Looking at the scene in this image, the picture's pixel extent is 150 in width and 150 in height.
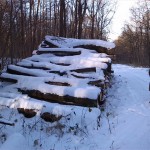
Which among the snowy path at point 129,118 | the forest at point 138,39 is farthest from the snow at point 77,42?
the forest at point 138,39

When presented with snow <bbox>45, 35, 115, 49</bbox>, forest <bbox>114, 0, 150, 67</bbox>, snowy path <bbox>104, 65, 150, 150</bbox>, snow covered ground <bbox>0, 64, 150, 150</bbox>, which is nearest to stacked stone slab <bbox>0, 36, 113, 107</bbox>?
snow <bbox>45, 35, 115, 49</bbox>

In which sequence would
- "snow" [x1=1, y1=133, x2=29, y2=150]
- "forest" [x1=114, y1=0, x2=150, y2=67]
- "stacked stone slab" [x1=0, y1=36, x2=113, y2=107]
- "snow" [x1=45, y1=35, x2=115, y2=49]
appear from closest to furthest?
"snow" [x1=1, y1=133, x2=29, y2=150], "stacked stone slab" [x1=0, y1=36, x2=113, y2=107], "snow" [x1=45, y1=35, x2=115, y2=49], "forest" [x1=114, y1=0, x2=150, y2=67]

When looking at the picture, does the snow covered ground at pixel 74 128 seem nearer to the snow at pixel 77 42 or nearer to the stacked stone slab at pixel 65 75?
the stacked stone slab at pixel 65 75

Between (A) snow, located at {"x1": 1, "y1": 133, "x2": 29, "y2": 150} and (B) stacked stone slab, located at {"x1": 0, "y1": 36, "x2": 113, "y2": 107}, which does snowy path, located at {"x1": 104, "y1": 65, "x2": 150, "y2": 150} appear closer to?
(B) stacked stone slab, located at {"x1": 0, "y1": 36, "x2": 113, "y2": 107}

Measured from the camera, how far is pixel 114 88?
13.0 m

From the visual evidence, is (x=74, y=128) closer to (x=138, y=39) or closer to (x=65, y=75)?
(x=65, y=75)

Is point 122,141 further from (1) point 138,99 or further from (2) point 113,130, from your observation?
(1) point 138,99

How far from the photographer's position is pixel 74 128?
25.4 ft

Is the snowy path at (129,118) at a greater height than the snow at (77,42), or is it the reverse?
the snow at (77,42)

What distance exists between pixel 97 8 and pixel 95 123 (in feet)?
119

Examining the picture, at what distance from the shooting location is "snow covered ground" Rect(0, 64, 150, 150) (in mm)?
6977

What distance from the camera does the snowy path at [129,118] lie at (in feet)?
22.9

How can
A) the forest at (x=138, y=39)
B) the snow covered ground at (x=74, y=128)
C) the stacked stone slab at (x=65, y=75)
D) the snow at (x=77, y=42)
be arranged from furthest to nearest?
the forest at (x=138, y=39), the snow at (x=77, y=42), the stacked stone slab at (x=65, y=75), the snow covered ground at (x=74, y=128)

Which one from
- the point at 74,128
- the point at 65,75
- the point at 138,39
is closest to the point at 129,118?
the point at 74,128
